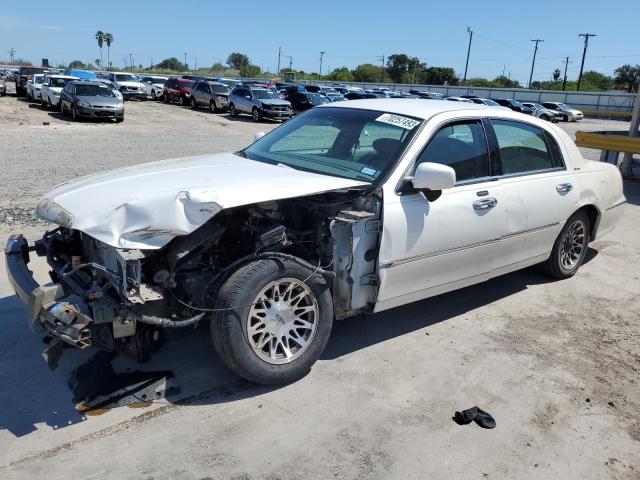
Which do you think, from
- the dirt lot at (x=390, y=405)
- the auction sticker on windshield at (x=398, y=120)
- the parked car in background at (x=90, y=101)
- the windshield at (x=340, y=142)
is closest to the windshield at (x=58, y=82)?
the parked car in background at (x=90, y=101)

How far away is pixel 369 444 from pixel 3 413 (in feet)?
7.08

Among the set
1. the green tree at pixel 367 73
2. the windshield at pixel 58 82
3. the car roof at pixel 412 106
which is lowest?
the windshield at pixel 58 82

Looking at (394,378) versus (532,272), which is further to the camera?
(532,272)

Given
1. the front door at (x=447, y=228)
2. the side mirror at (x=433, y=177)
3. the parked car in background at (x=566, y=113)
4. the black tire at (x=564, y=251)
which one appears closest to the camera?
the side mirror at (x=433, y=177)

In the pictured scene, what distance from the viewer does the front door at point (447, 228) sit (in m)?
3.95

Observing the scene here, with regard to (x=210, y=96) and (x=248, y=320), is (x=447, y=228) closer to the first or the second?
(x=248, y=320)

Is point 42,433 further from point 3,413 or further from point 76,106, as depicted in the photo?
point 76,106

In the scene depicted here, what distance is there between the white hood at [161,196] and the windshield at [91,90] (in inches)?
789

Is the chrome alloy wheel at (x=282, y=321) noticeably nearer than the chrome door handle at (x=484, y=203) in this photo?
Yes

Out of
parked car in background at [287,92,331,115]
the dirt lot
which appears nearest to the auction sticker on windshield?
the dirt lot

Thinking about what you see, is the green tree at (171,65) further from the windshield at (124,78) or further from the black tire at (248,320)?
the black tire at (248,320)

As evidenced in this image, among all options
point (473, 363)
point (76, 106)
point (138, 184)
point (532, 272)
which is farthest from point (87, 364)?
point (76, 106)

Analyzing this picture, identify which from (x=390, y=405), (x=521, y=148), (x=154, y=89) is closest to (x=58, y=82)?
(x=154, y=89)

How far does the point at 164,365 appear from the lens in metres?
3.89
